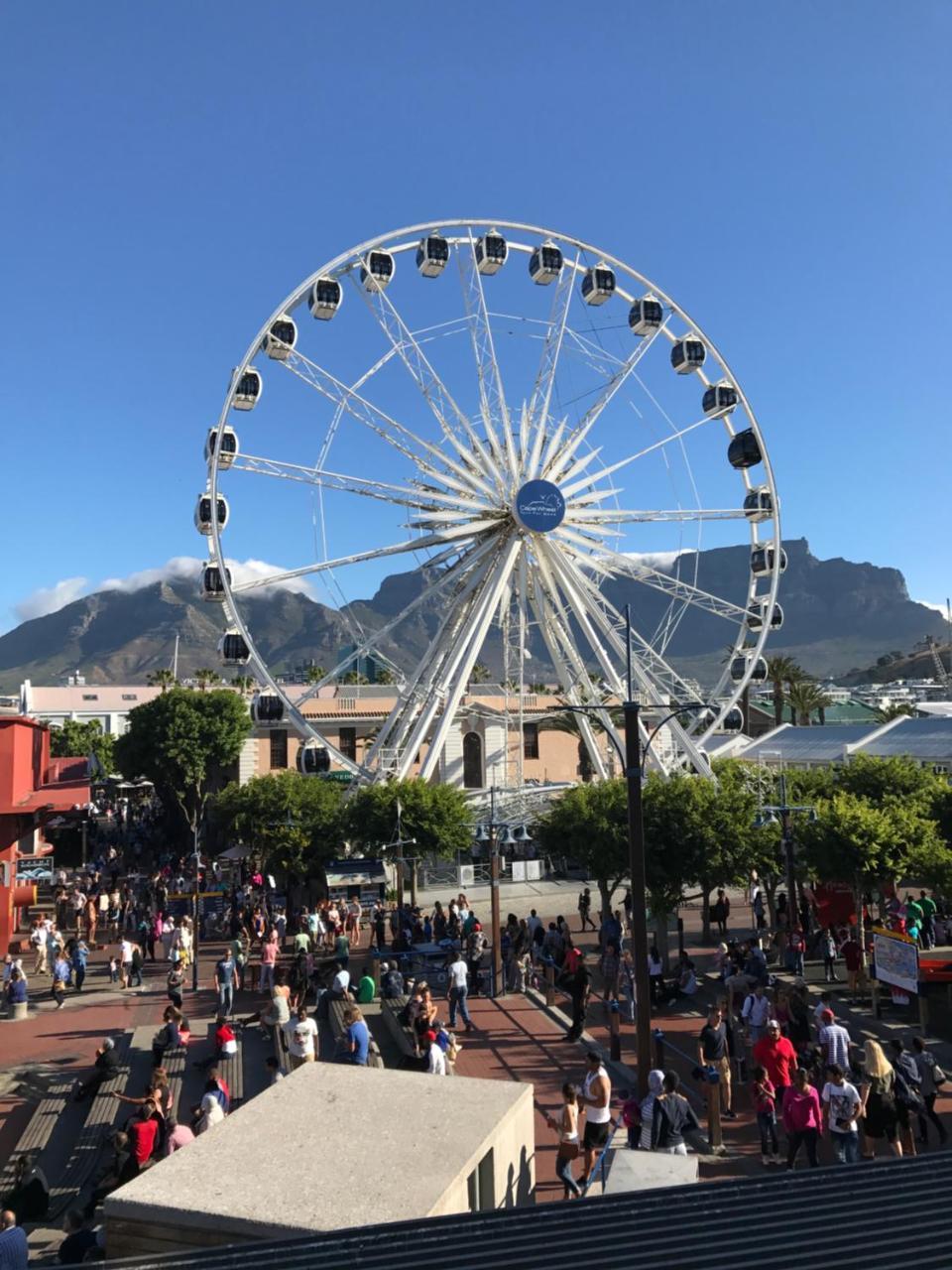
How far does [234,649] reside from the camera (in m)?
29.2

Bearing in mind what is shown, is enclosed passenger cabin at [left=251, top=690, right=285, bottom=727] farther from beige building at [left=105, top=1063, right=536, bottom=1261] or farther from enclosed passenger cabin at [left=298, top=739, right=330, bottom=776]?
beige building at [left=105, top=1063, right=536, bottom=1261]

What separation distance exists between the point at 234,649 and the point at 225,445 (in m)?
5.98

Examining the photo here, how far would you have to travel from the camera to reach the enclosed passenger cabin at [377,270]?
30500mm

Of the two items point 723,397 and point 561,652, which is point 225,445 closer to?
point 561,652

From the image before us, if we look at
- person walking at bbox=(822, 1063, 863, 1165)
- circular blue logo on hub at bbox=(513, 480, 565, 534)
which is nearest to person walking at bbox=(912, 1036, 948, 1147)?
person walking at bbox=(822, 1063, 863, 1165)

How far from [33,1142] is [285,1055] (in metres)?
3.60

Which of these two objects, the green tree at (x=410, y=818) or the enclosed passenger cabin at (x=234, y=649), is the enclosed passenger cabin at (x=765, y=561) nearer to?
the green tree at (x=410, y=818)

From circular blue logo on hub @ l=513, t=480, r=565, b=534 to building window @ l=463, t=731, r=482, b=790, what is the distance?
21082mm

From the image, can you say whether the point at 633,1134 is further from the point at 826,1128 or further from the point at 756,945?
the point at 756,945

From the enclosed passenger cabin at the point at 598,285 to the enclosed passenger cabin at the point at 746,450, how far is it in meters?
6.60

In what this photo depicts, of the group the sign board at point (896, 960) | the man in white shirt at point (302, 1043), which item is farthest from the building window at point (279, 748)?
the man in white shirt at point (302, 1043)

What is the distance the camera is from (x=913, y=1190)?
5.73m

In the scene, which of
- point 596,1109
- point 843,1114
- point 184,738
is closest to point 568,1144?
point 596,1109

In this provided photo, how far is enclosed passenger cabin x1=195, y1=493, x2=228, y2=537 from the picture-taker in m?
29.3
